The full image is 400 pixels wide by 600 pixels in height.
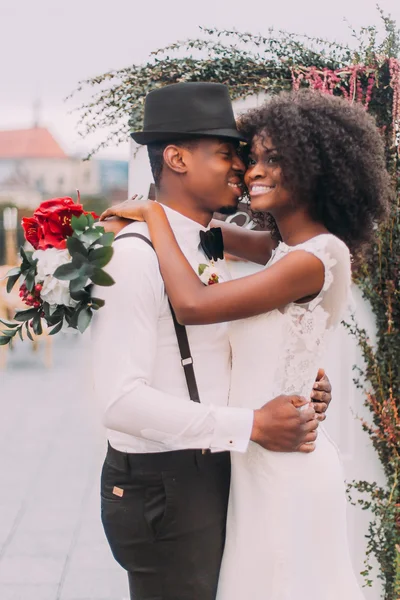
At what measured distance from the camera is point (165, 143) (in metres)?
2.20

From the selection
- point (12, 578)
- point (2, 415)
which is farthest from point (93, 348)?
point (2, 415)

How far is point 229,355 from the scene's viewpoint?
2168mm

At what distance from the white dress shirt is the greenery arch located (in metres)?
1.65

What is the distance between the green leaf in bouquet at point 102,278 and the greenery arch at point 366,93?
1812 millimetres

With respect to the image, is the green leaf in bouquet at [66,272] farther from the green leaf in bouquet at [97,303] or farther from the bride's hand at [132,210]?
the bride's hand at [132,210]

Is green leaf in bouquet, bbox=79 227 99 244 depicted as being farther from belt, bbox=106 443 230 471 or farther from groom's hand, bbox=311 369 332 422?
groom's hand, bbox=311 369 332 422

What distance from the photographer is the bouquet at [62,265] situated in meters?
1.93

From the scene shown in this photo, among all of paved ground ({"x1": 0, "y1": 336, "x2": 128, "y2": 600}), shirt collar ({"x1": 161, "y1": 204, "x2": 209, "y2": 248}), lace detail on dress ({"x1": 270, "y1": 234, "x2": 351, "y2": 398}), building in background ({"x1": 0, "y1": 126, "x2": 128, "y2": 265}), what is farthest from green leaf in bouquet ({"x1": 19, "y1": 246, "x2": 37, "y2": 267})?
building in background ({"x1": 0, "y1": 126, "x2": 128, "y2": 265})

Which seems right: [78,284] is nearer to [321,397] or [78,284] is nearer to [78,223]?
[78,223]

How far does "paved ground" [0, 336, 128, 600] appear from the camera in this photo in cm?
414

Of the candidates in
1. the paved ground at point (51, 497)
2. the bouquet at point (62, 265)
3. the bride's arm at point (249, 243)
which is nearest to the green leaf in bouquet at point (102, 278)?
the bouquet at point (62, 265)

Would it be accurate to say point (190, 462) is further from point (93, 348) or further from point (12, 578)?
point (12, 578)

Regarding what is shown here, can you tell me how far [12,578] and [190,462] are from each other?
252cm

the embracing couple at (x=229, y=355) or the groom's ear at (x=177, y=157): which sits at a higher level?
the groom's ear at (x=177, y=157)
